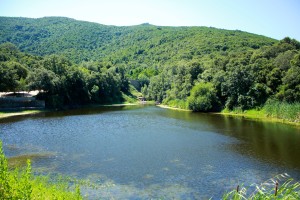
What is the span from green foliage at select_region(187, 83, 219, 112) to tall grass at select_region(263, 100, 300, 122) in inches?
645

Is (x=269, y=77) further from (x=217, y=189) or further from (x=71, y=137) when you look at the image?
(x=217, y=189)

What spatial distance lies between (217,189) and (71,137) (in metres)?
27.7

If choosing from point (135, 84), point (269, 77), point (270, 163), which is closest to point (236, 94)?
point (269, 77)

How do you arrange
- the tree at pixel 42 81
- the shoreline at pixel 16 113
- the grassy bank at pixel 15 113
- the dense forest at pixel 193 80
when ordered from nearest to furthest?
the shoreline at pixel 16 113
the grassy bank at pixel 15 113
the dense forest at pixel 193 80
the tree at pixel 42 81

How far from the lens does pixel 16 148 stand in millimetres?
39000

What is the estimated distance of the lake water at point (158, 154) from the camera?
26.9 m

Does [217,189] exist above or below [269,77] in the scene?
below

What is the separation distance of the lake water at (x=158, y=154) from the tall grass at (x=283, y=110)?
6.66 meters

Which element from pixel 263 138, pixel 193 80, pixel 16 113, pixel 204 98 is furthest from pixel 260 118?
pixel 16 113

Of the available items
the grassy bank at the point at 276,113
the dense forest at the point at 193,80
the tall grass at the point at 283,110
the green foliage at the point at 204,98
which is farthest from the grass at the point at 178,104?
the tall grass at the point at 283,110

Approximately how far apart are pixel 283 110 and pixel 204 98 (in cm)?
2372

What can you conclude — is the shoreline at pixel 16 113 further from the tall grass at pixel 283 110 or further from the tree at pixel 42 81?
the tall grass at pixel 283 110

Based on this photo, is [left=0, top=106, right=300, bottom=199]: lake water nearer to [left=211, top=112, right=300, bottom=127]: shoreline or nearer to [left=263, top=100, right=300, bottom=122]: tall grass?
[left=211, top=112, right=300, bottom=127]: shoreline

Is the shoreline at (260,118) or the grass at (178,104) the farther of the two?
the grass at (178,104)
